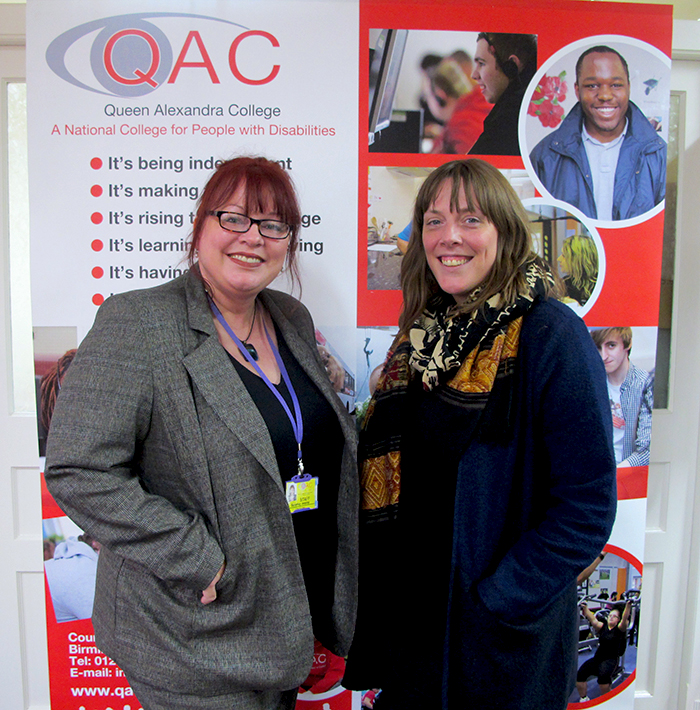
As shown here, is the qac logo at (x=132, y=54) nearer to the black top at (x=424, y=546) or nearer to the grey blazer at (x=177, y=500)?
the grey blazer at (x=177, y=500)

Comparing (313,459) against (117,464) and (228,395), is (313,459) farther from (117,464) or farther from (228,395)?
(117,464)

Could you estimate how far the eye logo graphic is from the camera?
1.67m

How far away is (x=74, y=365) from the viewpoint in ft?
3.40

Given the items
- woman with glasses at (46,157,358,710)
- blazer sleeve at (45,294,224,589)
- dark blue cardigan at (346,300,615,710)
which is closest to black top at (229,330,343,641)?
woman with glasses at (46,157,358,710)

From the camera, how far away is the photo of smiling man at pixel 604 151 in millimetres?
1766

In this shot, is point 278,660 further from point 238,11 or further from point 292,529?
point 238,11

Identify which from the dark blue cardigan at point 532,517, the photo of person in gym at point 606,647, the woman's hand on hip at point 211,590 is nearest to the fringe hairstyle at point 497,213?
the dark blue cardigan at point 532,517

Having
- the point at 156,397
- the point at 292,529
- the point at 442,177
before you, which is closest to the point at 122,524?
the point at 156,397

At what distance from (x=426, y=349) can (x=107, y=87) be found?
57.3 inches

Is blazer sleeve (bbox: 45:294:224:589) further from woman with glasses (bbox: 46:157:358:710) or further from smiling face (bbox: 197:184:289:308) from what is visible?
smiling face (bbox: 197:184:289:308)

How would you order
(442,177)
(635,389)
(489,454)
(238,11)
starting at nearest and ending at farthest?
(489,454), (442,177), (238,11), (635,389)

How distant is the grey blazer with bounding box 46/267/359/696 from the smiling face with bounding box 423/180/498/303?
58 centimetres

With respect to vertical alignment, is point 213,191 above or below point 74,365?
above

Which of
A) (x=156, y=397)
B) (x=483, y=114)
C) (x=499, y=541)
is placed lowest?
(x=499, y=541)
